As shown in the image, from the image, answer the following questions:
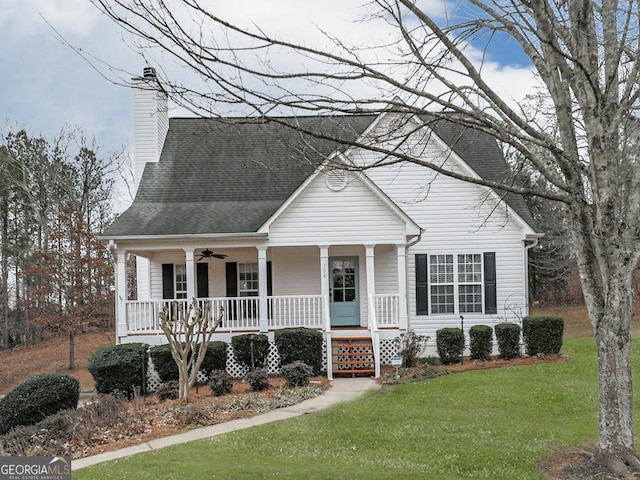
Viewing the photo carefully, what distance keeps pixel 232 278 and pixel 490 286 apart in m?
6.95

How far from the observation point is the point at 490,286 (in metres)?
17.9

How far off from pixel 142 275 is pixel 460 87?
14.0 meters

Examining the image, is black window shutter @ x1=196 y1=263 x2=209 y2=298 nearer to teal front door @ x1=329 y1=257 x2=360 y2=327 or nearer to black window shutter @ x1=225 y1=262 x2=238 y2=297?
black window shutter @ x1=225 y1=262 x2=238 y2=297

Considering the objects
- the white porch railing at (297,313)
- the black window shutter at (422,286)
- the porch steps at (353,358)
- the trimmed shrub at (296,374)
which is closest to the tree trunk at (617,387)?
the trimmed shrub at (296,374)

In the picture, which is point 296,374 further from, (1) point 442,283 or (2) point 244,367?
(1) point 442,283

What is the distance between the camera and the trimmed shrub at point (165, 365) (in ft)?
47.2

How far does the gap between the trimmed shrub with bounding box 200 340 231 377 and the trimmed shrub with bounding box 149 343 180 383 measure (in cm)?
65

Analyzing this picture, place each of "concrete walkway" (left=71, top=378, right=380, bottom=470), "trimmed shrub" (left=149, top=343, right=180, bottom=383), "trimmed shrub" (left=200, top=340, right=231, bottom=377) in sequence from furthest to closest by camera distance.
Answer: "trimmed shrub" (left=200, top=340, right=231, bottom=377)
"trimmed shrub" (left=149, top=343, right=180, bottom=383)
"concrete walkway" (left=71, top=378, right=380, bottom=470)

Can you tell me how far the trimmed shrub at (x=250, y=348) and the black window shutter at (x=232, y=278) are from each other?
3158mm

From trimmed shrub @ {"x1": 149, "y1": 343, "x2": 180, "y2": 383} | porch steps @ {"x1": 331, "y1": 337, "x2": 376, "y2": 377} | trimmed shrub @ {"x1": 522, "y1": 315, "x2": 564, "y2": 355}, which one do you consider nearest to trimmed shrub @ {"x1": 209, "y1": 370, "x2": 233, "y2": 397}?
trimmed shrub @ {"x1": 149, "y1": 343, "x2": 180, "y2": 383}

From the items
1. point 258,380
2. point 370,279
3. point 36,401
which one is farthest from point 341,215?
point 36,401

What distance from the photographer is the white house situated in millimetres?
16141

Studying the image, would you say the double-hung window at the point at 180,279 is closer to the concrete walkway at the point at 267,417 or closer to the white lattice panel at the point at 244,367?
the white lattice panel at the point at 244,367

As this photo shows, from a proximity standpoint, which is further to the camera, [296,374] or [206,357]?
[206,357]
